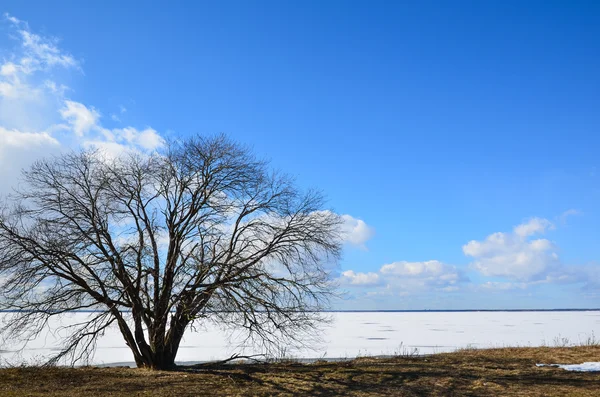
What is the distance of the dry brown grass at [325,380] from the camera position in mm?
12789

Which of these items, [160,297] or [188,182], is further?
[188,182]

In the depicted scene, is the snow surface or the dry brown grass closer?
the dry brown grass

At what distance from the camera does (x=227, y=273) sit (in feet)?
51.5

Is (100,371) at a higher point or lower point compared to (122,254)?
lower

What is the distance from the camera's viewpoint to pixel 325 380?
14.1 m

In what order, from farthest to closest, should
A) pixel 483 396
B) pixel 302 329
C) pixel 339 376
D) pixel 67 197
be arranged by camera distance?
pixel 67 197 → pixel 302 329 → pixel 339 376 → pixel 483 396

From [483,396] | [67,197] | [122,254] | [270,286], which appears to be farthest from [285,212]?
[483,396]

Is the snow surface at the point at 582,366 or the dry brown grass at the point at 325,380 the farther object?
the snow surface at the point at 582,366

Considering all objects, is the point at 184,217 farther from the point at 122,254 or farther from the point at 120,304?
the point at 120,304

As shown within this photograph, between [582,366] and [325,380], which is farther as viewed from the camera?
[582,366]

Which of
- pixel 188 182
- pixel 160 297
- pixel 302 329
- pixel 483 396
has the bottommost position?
pixel 483 396

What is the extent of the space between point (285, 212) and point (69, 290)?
7.18 m

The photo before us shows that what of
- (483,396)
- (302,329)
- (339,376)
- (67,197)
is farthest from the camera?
(67,197)

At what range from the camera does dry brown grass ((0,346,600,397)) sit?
1279 cm
